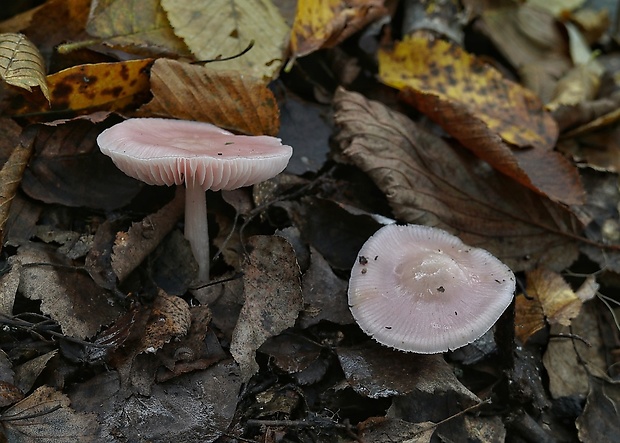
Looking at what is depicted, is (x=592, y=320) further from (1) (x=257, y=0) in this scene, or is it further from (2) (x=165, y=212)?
(1) (x=257, y=0)

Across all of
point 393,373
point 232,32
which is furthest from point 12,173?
point 393,373

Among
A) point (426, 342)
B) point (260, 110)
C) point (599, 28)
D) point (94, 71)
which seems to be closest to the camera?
point (426, 342)

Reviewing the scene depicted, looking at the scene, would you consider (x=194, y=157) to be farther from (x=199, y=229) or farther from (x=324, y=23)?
(x=324, y=23)

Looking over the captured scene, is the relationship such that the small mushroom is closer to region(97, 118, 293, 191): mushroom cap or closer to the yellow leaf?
region(97, 118, 293, 191): mushroom cap

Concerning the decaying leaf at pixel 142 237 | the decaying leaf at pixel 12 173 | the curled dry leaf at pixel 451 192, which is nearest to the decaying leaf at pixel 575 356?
the curled dry leaf at pixel 451 192

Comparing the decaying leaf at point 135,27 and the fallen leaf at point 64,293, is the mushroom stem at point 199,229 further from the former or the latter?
the decaying leaf at point 135,27

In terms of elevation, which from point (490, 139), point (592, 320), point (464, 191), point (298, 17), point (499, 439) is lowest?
point (592, 320)

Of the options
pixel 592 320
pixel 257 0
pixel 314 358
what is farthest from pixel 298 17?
pixel 592 320
